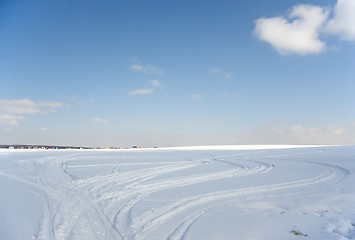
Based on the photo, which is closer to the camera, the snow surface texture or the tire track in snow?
the snow surface texture

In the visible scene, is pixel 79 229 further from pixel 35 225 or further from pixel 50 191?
pixel 50 191

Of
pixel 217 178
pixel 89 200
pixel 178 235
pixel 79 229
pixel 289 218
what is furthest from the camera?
pixel 217 178

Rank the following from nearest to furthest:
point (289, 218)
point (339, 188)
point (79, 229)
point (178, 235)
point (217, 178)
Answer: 1. point (178, 235)
2. point (79, 229)
3. point (289, 218)
4. point (339, 188)
5. point (217, 178)

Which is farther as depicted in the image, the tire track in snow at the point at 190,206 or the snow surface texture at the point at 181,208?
the tire track in snow at the point at 190,206

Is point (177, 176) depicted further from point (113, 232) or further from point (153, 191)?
point (113, 232)

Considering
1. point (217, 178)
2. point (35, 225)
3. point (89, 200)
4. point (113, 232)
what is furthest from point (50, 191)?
point (217, 178)

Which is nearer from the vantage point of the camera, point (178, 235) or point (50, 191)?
point (178, 235)

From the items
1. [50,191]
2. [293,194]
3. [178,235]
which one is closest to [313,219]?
[293,194]

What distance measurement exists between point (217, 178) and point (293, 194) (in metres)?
3.22

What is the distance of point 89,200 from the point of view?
6582mm

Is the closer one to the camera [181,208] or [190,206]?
[181,208]

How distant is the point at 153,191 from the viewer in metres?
7.47

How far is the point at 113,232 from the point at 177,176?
578cm

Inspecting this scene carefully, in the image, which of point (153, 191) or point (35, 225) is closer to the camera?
point (35, 225)
